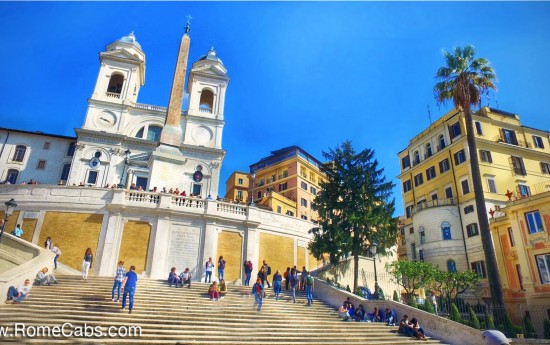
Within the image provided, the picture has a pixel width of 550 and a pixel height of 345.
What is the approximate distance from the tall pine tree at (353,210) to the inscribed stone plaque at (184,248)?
7817 millimetres

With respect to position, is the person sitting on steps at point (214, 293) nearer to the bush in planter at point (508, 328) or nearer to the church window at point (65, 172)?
the bush in planter at point (508, 328)

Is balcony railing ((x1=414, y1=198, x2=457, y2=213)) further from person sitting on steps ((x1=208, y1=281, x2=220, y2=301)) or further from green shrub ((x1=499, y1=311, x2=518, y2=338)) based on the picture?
person sitting on steps ((x1=208, y1=281, x2=220, y2=301))

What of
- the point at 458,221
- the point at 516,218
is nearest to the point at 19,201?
the point at 516,218

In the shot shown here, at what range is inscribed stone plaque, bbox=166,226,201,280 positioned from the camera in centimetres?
2086

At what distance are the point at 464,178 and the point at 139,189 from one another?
1150 inches

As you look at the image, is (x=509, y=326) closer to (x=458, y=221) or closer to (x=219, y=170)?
(x=458, y=221)

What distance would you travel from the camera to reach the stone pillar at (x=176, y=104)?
32.7 m

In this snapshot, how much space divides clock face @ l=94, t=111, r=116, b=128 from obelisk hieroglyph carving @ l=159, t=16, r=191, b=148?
26.4 ft

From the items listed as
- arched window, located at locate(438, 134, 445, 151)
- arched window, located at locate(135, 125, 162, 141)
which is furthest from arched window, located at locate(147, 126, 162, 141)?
arched window, located at locate(438, 134, 445, 151)

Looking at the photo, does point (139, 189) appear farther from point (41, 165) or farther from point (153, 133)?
point (41, 165)

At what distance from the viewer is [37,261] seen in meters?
14.7

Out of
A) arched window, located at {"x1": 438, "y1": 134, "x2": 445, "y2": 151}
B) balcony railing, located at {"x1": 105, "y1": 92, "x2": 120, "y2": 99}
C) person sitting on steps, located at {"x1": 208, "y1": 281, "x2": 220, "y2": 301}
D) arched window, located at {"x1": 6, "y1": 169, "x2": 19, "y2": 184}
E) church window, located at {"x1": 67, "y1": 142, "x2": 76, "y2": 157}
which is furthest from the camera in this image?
balcony railing, located at {"x1": 105, "y1": 92, "x2": 120, "y2": 99}

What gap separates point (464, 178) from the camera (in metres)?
34.3

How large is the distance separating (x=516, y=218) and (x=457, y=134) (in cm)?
1362
